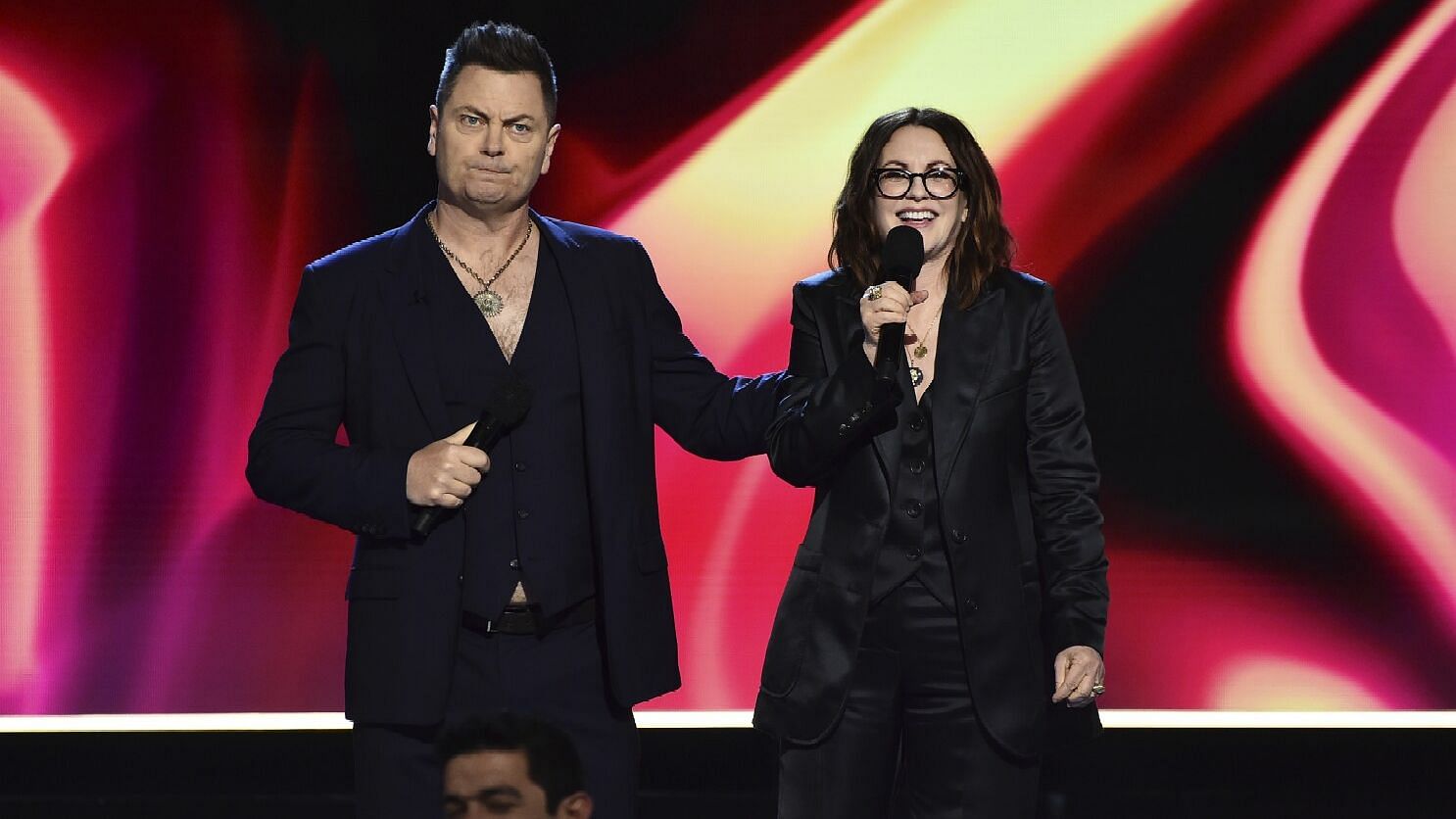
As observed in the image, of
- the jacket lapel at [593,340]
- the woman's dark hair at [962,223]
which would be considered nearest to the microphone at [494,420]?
the jacket lapel at [593,340]

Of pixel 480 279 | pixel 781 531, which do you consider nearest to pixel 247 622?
pixel 781 531

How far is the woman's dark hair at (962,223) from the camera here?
2223 millimetres

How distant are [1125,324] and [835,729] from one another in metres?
1.72

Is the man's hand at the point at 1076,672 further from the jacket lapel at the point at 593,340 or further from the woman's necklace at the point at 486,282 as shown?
the woman's necklace at the point at 486,282

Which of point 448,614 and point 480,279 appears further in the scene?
point 480,279

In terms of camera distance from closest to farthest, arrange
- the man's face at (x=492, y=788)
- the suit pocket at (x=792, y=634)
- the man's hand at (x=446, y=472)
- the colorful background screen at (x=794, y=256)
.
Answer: the man's face at (x=492, y=788) → the man's hand at (x=446, y=472) → the suit pocket at (x=792, y=634) → the colorful background screen at (x=794, y=256)

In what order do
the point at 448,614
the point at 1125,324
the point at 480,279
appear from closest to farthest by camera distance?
1. the point at 448,614
2. the point at 480,279
3. the point at 1125,324

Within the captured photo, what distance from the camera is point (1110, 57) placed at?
11.7ft

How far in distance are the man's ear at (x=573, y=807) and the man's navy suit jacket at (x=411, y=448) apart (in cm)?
32

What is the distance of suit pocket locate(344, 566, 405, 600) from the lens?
2064 millimetres

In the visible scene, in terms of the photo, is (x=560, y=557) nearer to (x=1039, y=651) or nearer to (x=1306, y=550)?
(x=1039, y=651)

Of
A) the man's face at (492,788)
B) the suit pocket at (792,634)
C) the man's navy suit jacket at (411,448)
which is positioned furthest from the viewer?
the suit pocket at (792,634)

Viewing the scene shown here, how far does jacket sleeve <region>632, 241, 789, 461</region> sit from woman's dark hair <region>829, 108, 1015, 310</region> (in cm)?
20

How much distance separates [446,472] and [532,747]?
36cm
